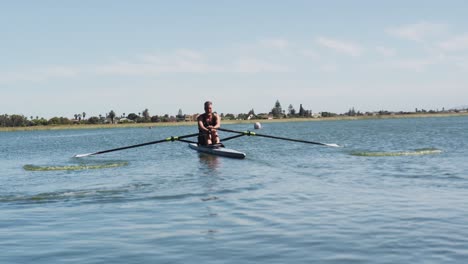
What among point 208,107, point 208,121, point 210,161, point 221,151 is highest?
point 208,107

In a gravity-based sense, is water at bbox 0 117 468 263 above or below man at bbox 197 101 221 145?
below

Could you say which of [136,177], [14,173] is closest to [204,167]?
[136,177]

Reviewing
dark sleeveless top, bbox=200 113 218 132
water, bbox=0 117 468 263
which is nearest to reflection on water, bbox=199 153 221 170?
dark sleeveless top, bbox=200 113 218 132

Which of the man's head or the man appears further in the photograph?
the man

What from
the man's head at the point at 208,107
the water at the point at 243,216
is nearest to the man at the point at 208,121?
the man's head at the point at 208,107

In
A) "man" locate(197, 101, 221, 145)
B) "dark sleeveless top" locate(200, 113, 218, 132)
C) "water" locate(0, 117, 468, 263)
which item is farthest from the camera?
"dark sleeveless top" locate(200, 113, 218, 132)

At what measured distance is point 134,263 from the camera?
9.05 m

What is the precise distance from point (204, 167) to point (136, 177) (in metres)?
4.33

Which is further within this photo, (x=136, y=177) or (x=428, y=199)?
(x=136, y=177)

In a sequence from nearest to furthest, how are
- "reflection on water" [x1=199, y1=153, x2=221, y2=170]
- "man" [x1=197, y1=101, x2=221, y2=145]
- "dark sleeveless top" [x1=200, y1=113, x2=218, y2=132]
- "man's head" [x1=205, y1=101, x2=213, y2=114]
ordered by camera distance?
"reflection on water" [x1=199, y1=153, x2=221, y2=170], "man's head" [x1=205, y1=101, x2=213, y2=114], "man" [x1=197, y1=101, x2=221, y2=145], "dark sleeveless top" [x1=200, y1=113, x2=218, y2=132]

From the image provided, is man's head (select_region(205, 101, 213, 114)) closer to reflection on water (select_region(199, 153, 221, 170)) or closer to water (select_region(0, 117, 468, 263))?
reflection on water (select_region(199, 153, 221, 170))

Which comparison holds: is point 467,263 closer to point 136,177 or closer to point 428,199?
point 428,199

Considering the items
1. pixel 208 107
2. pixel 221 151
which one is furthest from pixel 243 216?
pixel 208 107

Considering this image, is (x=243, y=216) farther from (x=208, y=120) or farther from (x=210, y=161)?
(x=208, y=120)
